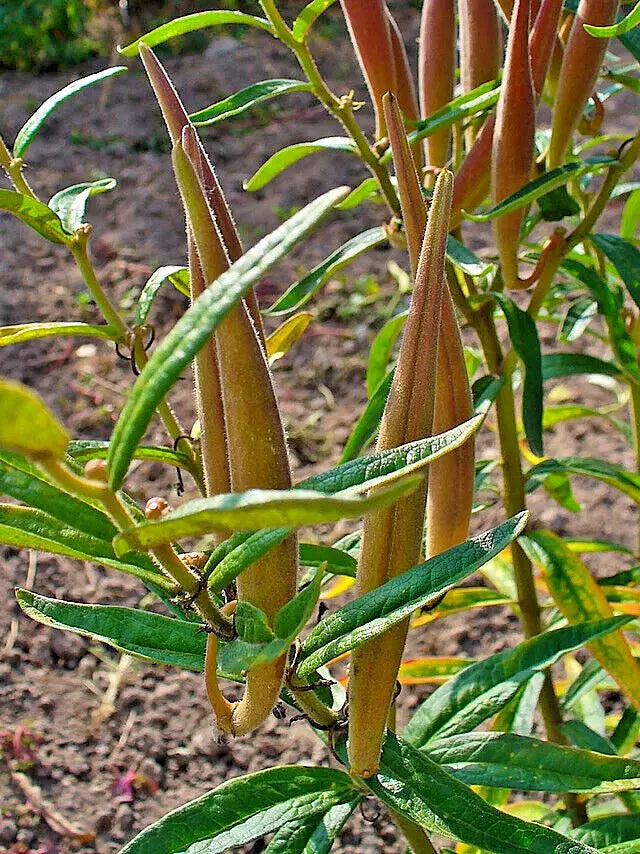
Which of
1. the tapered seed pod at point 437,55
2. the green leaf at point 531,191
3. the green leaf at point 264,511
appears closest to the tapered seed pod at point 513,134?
the green leaf at point 531,191

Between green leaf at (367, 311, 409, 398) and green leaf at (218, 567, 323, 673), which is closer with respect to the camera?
green leaf at (218, 567, 323, 673)

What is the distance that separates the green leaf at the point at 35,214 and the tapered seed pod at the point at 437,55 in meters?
0.44

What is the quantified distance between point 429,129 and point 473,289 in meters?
0.20

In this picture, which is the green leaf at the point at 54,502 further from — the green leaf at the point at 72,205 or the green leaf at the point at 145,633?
the green leaf at the point at 72,205

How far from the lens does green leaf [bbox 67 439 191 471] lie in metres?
0.84

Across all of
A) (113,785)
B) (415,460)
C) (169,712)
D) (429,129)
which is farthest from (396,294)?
(415,460)

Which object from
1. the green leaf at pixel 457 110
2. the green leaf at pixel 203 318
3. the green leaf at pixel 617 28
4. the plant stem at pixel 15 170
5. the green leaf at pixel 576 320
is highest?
the plant stem at pixel 15 170

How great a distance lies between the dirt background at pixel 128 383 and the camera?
5.57ft

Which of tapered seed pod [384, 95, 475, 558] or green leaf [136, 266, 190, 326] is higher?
green leaf [136, 266, 190, 326]

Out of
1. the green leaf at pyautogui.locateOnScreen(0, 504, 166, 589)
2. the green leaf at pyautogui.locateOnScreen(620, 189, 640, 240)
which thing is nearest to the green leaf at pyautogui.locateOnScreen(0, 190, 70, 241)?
the green leaf at pyautogui.locateOnScreen(0, 504, 166, 589)

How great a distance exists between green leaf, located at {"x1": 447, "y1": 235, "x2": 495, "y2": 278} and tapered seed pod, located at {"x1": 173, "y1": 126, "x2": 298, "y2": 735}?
0.38 metres

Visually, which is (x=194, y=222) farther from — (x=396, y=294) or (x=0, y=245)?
(x=0, y=245)

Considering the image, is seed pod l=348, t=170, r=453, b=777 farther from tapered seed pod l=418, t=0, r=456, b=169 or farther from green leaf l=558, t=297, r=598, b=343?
green leaf l=558, t=297, r=598, b=343

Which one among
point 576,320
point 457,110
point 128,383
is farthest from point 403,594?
point 128,383
